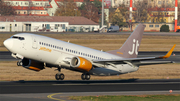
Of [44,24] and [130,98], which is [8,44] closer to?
[130,98]

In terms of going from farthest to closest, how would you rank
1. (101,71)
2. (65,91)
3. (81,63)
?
(101,71) < (81,63) < (65,91)

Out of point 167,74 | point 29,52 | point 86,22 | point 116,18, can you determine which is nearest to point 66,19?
point 86,22

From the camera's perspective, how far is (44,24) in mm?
150875

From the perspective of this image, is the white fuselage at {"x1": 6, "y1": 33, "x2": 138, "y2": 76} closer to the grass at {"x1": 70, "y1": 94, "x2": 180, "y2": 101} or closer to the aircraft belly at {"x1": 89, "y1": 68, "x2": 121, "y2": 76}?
the aircraft belly at {"x1": 89, "y1": 68, "x2": 121, "y2": 76}

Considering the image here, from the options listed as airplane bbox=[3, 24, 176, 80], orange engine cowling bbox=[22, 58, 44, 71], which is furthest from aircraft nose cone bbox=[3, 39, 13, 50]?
orange engine cowling bbox=[22, 58, 44, 71]

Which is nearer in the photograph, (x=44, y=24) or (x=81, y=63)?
(x=81, y=63)

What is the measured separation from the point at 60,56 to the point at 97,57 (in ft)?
21.2

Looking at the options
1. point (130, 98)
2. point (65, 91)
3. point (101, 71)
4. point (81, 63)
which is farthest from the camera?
point (101, 71)

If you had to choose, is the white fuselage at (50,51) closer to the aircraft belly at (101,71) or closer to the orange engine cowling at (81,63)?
the aircraft belly at (101,71)

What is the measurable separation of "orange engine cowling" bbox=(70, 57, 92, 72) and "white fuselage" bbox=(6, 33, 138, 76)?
1252mm

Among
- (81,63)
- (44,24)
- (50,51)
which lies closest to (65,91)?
(81,63)

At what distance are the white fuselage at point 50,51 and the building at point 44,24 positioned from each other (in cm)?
10110

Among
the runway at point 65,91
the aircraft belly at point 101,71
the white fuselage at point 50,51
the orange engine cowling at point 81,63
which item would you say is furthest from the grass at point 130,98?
the aircraft belly at point 101,71

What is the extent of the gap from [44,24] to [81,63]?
4534 inches
